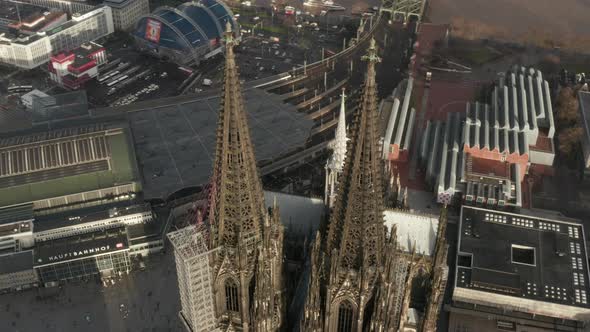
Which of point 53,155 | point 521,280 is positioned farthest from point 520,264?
point 53,155

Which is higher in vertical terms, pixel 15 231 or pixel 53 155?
pixel 53 155

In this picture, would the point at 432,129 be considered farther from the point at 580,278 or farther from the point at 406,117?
the point at 580,278

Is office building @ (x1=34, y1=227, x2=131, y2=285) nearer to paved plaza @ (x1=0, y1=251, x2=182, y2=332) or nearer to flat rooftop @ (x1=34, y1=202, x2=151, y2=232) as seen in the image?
paved plaza @ (x1=0, y1=251, x2=182, y2=332)

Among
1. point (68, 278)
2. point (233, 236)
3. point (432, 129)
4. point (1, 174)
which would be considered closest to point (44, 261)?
point (68, 278)

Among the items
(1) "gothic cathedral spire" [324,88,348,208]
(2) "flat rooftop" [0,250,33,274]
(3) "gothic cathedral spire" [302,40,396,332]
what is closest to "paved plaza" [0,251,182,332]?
(2) "flat rooftop" [0,250,33,274]

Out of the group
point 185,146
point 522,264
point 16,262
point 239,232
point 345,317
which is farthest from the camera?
point 185,146

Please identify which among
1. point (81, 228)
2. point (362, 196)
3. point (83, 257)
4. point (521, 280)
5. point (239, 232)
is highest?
point (362, 196)

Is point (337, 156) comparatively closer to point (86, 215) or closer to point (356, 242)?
point (356, 242)
